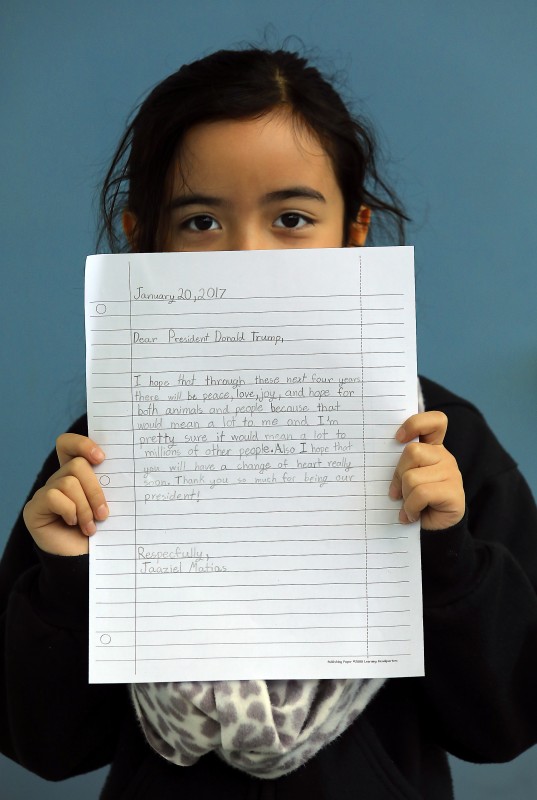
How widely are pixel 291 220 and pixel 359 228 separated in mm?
155

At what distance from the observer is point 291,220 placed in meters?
0.85

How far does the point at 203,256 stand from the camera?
0.76m

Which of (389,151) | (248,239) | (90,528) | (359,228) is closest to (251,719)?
(90,528)

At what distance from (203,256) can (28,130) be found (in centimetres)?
60

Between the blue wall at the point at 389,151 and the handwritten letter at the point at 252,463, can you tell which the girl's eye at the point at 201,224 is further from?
the blue wall at the point at 389,151

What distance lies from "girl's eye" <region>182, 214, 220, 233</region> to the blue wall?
42 cm

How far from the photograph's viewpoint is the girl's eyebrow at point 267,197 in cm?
83

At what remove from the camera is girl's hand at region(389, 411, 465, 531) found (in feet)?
2.40

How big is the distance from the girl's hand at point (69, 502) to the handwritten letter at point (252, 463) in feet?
0.04

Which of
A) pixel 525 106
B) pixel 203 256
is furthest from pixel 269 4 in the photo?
pixel 203 256

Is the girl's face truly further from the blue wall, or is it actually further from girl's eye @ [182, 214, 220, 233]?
the blue wall

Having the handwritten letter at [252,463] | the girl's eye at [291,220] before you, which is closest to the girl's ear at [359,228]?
the girl's eye at [291,220]

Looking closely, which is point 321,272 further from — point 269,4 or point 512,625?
point 269,4

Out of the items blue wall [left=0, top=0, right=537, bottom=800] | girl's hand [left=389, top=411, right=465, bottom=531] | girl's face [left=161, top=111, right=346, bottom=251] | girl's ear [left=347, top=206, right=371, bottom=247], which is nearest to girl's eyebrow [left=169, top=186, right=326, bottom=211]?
girl's face [left=161, top=111, right=346, bottom=251]
